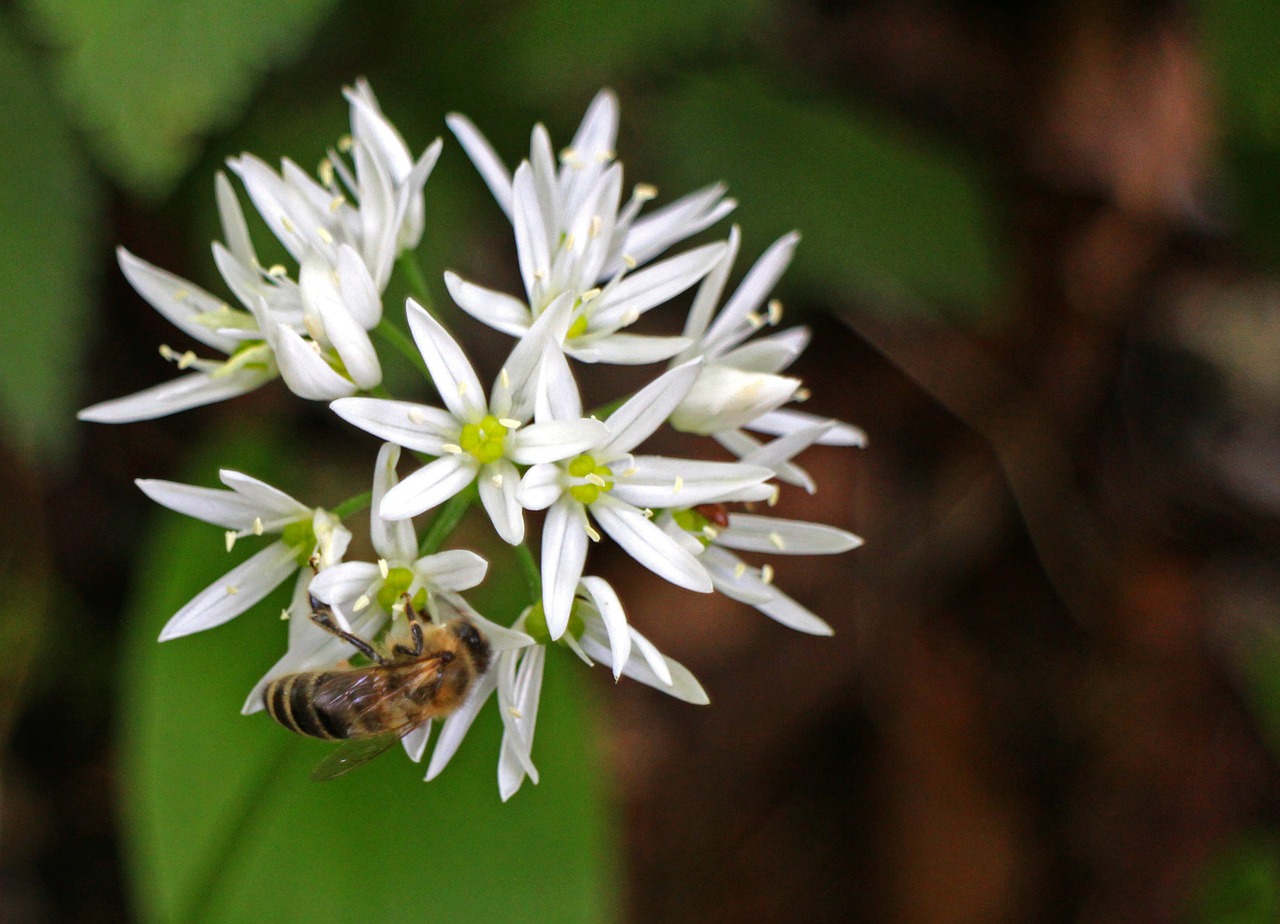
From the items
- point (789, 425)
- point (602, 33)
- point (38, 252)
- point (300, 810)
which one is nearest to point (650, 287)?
point (789, 425)

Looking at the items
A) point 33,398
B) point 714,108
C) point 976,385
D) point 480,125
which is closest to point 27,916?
point 33,398

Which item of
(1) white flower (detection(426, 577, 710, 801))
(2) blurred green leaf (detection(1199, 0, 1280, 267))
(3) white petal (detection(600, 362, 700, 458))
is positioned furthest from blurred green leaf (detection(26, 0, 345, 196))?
(2) blurred green leaf (detection(1199, 0, 1280, 267))

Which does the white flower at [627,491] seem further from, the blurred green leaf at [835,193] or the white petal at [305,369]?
the blurred green leaf at [835,193]

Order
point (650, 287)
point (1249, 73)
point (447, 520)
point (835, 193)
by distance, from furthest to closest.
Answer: point (835, 193) → point (1249, 73) → point (650, 287) → point (447, 520)

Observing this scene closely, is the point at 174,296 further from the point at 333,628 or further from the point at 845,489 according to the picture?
the point at 845,489

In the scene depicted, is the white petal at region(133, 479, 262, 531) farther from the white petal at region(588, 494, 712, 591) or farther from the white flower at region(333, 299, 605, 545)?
the white petal at region(588, 494, 712, 591)

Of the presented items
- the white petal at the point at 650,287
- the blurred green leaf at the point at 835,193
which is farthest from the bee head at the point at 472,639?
the blurred green leaf at the point at 835,193
